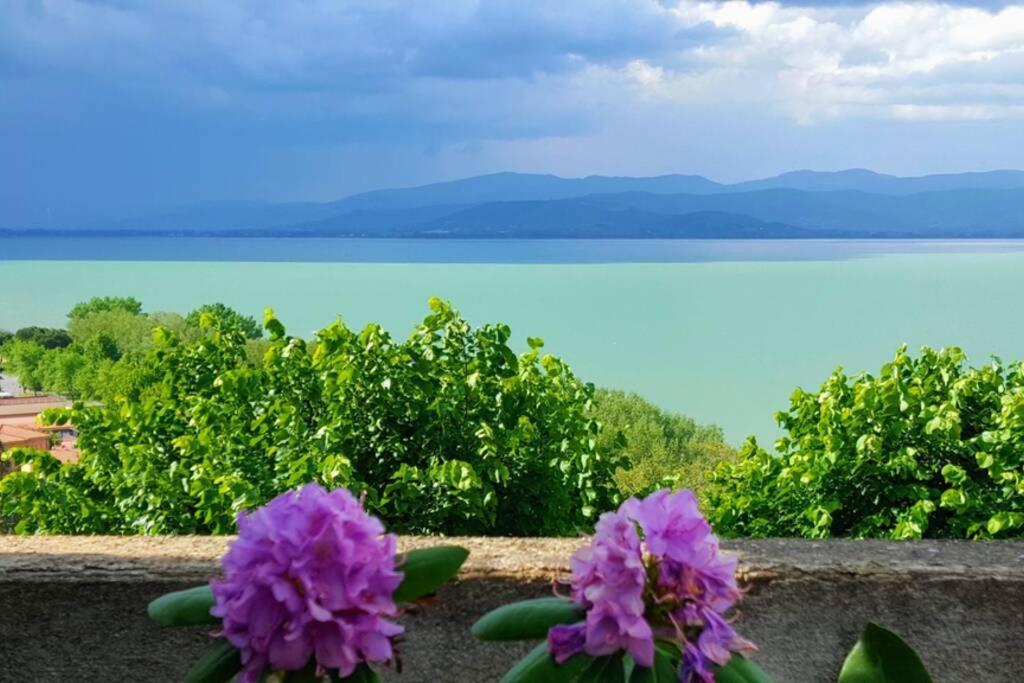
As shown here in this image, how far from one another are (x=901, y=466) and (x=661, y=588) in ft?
7.09

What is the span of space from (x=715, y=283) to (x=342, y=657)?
6068 mm

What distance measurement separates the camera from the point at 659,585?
40.5 inches

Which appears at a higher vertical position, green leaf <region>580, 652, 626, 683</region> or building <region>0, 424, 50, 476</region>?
green leaf <region>580, 652, 626, 683</region>

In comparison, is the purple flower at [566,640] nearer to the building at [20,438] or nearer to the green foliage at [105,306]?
the building at [20,438]

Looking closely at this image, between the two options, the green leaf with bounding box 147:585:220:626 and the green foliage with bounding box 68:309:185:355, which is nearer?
the green leaf with bounding box 147:585:220:626

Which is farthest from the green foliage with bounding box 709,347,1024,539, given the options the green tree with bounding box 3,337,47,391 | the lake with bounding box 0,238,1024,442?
the green tree with bounding box 3,337,47,391

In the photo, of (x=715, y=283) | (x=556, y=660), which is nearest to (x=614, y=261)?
(x=715, y=283)

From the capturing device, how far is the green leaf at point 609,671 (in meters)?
1.06

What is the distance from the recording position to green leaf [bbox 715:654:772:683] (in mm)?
1083

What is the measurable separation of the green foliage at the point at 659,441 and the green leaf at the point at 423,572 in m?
3.12

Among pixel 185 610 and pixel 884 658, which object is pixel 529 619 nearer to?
pixel 185 610

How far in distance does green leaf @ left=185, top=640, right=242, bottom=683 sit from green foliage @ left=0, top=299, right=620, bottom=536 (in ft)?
5.22

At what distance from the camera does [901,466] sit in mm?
2938

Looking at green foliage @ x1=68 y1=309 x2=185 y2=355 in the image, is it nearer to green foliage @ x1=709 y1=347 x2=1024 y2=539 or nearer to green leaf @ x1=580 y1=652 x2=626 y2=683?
green foliage @ x1=709 y1=347 x2=1024 y2=539
